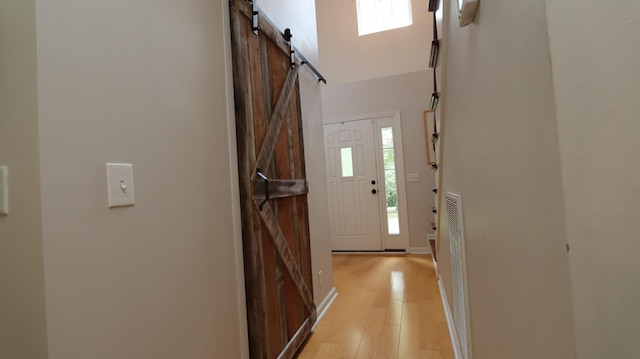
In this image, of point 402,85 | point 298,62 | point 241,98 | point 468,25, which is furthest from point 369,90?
point 468,25

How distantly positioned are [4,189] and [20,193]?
60 mm

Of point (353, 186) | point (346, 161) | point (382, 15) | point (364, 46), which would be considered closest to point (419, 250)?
point (353, 186)

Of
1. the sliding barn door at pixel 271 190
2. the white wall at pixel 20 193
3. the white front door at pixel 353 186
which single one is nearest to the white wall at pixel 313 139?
the sliding barn door at pixel 271 190

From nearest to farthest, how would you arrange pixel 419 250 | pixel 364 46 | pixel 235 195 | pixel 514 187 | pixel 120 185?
pixel 514 187 < pixel 120 185 < pixel 235 195 < pixel 419 250 < pixel 364 46

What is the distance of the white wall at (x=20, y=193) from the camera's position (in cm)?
73

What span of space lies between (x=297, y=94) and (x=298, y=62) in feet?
0.83

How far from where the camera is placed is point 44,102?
739mm

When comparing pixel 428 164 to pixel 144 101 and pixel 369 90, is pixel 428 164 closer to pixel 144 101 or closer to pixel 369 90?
pixel 369 90

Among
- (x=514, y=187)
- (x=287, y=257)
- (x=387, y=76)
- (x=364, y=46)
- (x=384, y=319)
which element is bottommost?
(x=384, y=319)

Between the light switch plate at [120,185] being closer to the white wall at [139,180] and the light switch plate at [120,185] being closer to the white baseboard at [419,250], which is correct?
the white wall at [139,180]

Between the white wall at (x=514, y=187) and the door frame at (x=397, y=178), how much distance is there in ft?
11.3

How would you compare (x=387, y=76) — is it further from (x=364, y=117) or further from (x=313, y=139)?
(x=313, y=139)

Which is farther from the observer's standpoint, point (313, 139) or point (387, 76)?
point (387, 76)

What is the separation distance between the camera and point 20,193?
0.74m
